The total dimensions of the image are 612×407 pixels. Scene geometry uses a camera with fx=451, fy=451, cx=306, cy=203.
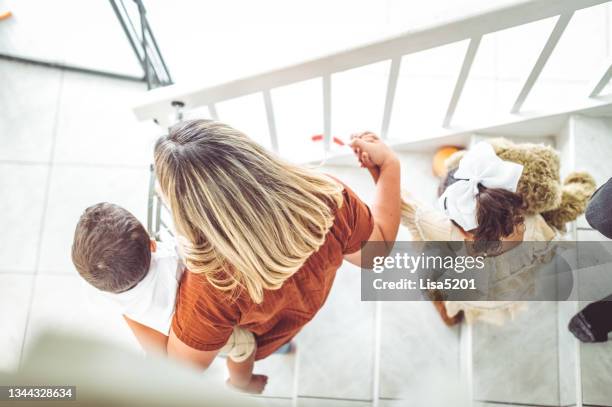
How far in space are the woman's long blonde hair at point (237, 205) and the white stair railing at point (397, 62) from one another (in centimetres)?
33

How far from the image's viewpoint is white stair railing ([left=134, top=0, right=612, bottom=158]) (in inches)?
35.7

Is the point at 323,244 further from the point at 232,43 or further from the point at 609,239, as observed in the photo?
the point at 232,43

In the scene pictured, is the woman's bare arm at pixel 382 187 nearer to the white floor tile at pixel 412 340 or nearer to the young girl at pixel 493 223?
the young girl at pixel 493 223

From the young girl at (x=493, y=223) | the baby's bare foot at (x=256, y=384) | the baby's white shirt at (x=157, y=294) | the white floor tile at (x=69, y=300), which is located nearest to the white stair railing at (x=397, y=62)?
the young girl at (x=493, y=223)

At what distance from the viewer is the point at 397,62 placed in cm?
103

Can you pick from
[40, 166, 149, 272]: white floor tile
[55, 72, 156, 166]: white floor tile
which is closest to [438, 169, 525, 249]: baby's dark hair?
[40, 166, 149, 272]: white floor tile

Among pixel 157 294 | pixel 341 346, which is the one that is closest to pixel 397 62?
pixel 157 294

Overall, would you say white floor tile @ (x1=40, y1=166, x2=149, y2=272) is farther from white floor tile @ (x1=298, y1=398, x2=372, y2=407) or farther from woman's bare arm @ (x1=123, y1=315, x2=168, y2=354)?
white floor tile @ (x1=298, y1=398, x2=372, y2=407)

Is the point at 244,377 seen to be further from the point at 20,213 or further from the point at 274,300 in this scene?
the point at 20,213

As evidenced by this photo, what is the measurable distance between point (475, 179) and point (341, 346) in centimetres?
77

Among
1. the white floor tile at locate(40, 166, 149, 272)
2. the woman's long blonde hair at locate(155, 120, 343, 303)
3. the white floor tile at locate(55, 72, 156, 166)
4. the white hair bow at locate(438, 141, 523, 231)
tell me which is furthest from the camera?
the white floor tile at locate(55, 72, 156, 166)

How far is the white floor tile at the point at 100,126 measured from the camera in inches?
64.2

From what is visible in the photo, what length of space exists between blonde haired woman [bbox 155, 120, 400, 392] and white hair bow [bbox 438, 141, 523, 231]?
17 cm

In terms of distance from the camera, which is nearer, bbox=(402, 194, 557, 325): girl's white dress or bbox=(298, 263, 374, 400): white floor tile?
bbox=(402, 194, 557, 325): girl's white dress
